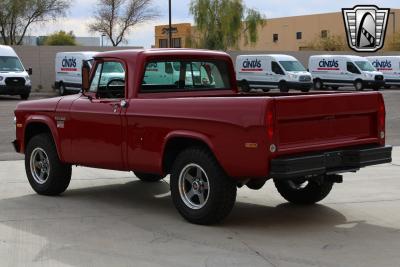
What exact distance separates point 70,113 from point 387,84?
130ft

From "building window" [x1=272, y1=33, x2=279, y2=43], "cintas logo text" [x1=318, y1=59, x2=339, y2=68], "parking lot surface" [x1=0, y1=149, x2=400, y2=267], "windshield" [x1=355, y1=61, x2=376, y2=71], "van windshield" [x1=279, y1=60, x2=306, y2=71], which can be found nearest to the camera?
"parking lot surface" [x1=0, y1=149, x2=400, y2=267]

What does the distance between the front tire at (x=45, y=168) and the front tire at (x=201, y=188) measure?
2073 mm

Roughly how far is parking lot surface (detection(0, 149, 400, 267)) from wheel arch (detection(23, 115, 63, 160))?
70cm

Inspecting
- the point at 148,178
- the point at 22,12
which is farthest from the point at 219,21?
the point at 148,178

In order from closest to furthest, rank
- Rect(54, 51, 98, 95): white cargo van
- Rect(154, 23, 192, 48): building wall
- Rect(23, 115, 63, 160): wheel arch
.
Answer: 1. Rect(23, 115, 63, 160): wheel arch
2. Rect(54, 51, 98, 95): white cargo van
3. Rect(154, 23, 192, 48): building wall

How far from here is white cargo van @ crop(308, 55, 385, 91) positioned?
132ft

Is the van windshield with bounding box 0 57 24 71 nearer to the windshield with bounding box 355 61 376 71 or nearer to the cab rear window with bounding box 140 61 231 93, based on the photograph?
the windshield with bounding box 355 61 376 71

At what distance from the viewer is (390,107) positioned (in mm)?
26141

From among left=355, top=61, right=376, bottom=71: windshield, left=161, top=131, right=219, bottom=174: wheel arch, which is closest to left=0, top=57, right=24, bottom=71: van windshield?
left=355, top=61, right=376, bottom=71: windshield

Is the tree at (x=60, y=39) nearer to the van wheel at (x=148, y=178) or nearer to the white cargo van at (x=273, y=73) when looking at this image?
the white cargo van at (x=273, y=73)

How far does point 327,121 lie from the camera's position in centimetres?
661

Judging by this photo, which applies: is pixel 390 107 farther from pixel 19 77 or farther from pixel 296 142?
pixel 296 142

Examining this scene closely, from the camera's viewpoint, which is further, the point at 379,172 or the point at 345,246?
the point at 379,172

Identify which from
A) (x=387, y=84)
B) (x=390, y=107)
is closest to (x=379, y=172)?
(x=390, y=107)
